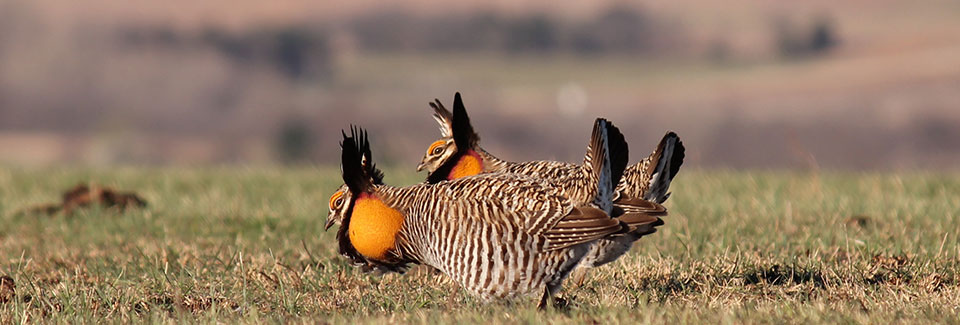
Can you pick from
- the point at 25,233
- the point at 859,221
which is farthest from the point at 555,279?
the point at 25,233

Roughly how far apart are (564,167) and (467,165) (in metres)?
0.95

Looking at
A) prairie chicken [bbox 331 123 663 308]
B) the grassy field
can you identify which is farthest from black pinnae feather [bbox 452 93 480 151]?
prairie chicken [bbox 331 123 663 308]

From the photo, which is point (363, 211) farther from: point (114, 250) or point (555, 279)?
point (114, 250)

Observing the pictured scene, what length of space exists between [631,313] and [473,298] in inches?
34.9

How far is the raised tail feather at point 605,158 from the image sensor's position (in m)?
4.24

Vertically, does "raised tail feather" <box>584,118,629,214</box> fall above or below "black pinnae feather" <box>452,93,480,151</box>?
above

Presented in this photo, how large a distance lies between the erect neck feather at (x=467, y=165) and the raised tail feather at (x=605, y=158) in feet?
5.91

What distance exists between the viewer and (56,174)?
11461mm

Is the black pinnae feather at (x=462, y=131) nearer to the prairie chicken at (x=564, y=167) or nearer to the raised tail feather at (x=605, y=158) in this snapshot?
the prairie chicken at (x=564, y=167)

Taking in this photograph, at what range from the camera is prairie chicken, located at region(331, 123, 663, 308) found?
→ 409 cm

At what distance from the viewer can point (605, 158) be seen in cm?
423

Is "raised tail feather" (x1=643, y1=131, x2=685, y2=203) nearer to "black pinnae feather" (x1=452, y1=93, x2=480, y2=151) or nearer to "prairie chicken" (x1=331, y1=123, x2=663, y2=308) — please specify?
"prairie chicken" (x1=331, y1=123, x2=663, y2=308)

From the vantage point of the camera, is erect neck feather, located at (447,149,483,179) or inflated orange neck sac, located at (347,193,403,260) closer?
inflated orange neck sac, located at (347,193,403,260)

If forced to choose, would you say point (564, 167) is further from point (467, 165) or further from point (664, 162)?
point (467, 165)
